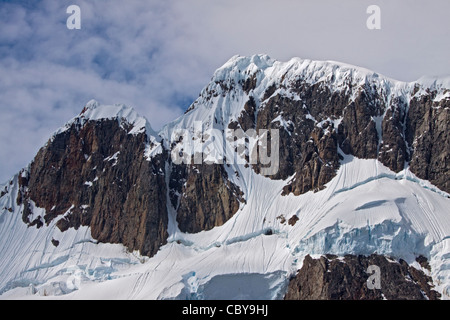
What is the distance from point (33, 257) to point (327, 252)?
246 ft

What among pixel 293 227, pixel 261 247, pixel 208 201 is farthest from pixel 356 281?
pixel 208 201

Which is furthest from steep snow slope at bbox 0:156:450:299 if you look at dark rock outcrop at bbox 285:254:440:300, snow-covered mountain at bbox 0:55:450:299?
dark rock outcrop at bbox 285:254:440:300

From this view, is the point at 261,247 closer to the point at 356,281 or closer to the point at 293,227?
the point at 293,227

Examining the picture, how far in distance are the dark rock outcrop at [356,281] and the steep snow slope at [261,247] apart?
2.69 m

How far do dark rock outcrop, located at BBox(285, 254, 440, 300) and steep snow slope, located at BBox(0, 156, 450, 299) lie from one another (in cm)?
269

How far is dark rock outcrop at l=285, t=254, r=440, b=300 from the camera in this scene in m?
159

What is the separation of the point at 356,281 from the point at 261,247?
2632 centimetres
